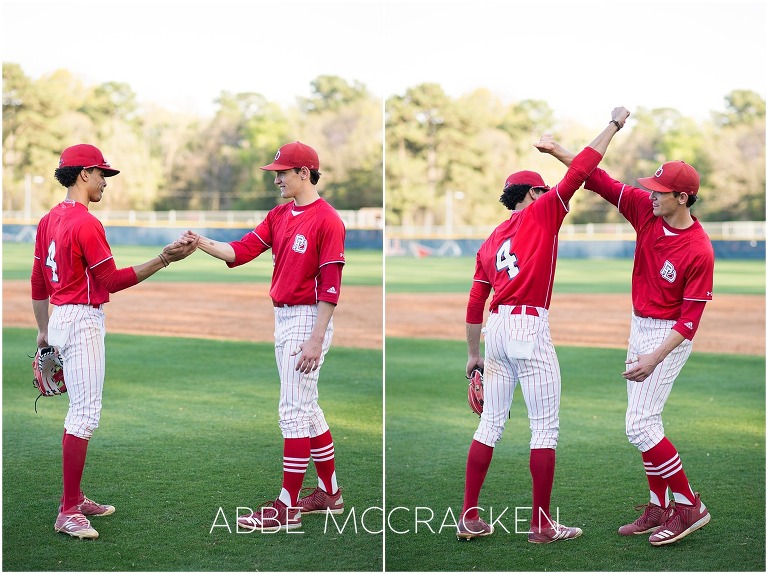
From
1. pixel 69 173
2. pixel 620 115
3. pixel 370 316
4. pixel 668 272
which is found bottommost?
pixel 370 316

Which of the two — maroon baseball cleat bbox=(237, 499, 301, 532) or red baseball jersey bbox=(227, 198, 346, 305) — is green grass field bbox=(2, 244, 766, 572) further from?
red baseball jersey bbox=(227, 198, 346, 305)

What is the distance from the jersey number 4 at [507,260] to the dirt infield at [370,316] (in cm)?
757

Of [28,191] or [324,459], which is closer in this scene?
[324,459]

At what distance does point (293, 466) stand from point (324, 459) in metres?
0.30

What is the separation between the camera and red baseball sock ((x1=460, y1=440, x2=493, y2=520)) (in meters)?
4.19

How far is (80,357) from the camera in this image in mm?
4207

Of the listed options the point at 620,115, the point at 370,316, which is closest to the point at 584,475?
the point at 620,115

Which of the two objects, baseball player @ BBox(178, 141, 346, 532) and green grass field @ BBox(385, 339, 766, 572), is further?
baseball player @ BBox(178, 141, 346, 532)

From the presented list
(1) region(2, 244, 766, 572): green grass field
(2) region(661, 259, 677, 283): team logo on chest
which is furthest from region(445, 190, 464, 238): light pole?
(2) region(661, 259, 677, 283): team logo on chest

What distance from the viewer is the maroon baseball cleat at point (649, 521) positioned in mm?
4316

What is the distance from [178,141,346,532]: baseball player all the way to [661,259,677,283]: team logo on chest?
145cm

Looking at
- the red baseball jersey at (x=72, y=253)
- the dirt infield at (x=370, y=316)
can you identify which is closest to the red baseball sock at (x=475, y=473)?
the red baseball jersey at (x=72, y=253)

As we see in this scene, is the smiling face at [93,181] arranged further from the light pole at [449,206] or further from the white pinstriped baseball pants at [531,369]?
the light pole at [449,206]

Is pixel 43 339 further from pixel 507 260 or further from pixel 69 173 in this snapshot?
pixel 507 260
